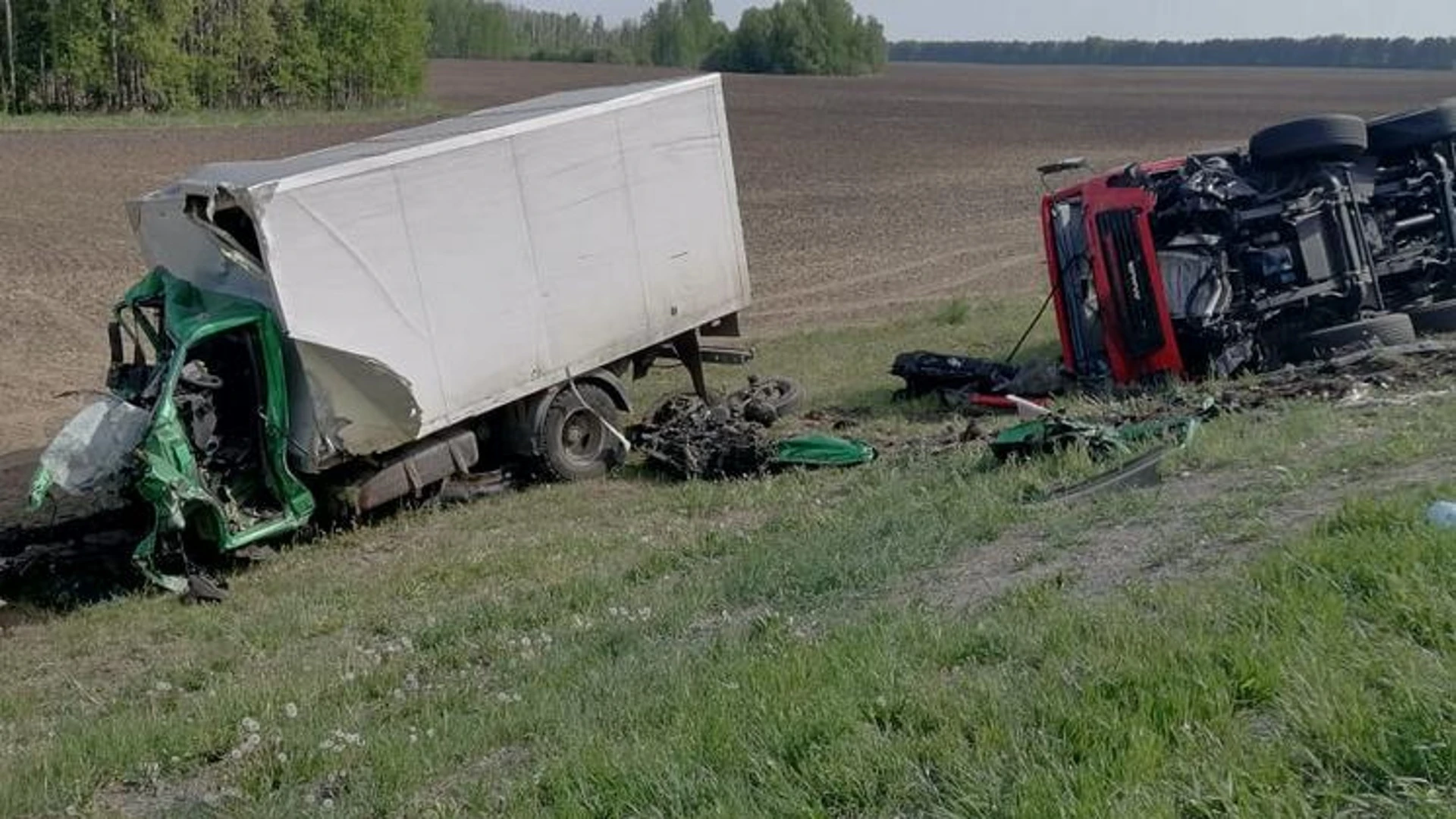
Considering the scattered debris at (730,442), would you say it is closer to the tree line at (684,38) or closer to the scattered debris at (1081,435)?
the scattered debris at (1081,435)

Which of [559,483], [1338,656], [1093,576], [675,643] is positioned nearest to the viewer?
[1338,656]

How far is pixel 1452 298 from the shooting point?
44.2 feet

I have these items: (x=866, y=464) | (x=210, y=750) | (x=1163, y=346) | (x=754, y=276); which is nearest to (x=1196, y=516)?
(x=210, y=750)

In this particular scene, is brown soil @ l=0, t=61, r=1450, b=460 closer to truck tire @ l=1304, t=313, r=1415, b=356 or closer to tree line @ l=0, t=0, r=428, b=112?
tree line @ l=0, t=0, r=428, b=112

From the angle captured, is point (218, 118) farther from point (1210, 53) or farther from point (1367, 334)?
point (1210, 53)

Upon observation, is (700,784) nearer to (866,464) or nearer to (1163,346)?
(866,464)

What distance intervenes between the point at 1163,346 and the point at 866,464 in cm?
322

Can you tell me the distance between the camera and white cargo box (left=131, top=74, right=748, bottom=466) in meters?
10.9

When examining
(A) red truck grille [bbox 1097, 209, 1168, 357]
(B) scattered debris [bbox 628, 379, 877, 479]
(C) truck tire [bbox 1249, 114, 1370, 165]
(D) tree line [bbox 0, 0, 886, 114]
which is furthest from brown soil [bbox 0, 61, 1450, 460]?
(C) truck tire [bbox 1249, 114, 1370, 165]

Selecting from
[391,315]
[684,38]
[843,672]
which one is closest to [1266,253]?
[391,315]

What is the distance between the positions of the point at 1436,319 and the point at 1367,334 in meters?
1.21

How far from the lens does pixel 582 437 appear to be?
13102mm

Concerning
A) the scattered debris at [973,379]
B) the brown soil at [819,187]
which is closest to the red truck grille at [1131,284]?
the scattered debris at [973,379]

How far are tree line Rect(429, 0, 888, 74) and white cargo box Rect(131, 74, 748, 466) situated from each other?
91058 millimetres
